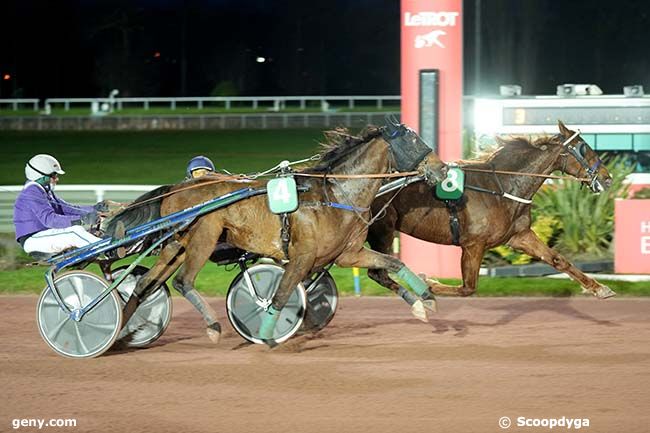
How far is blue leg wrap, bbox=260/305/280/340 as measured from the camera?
8195 millimetres

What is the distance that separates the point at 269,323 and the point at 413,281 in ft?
3.43

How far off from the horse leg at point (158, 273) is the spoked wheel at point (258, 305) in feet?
1.47

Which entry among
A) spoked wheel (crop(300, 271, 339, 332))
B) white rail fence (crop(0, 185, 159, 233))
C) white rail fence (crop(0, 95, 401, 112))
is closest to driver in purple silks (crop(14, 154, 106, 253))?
spoked wheel (crop(300, 271, 339, 332))

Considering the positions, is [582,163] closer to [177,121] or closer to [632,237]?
[632,237]

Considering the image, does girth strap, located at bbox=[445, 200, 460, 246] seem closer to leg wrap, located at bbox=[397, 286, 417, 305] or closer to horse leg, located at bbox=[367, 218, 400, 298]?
horse leg, located at bbox=[367, 218, 400, 298]

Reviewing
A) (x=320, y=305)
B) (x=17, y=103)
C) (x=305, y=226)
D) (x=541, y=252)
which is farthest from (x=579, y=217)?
(x=17, y=103)

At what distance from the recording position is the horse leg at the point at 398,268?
327 inches

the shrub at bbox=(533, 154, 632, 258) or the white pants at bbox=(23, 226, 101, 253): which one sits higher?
the white pants at bbox=(23, 226, 101, 253)

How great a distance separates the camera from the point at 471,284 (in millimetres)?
9156

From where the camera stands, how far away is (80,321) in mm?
8172

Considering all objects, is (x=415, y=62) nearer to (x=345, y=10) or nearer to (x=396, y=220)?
(x=396, y=220)

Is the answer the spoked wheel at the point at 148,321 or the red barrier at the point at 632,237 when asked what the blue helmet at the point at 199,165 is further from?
the red barrier at the point at 632,237

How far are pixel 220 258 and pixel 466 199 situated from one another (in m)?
1.95

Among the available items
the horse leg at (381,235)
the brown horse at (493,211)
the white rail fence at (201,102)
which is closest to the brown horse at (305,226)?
the brown horse at (493,211)
